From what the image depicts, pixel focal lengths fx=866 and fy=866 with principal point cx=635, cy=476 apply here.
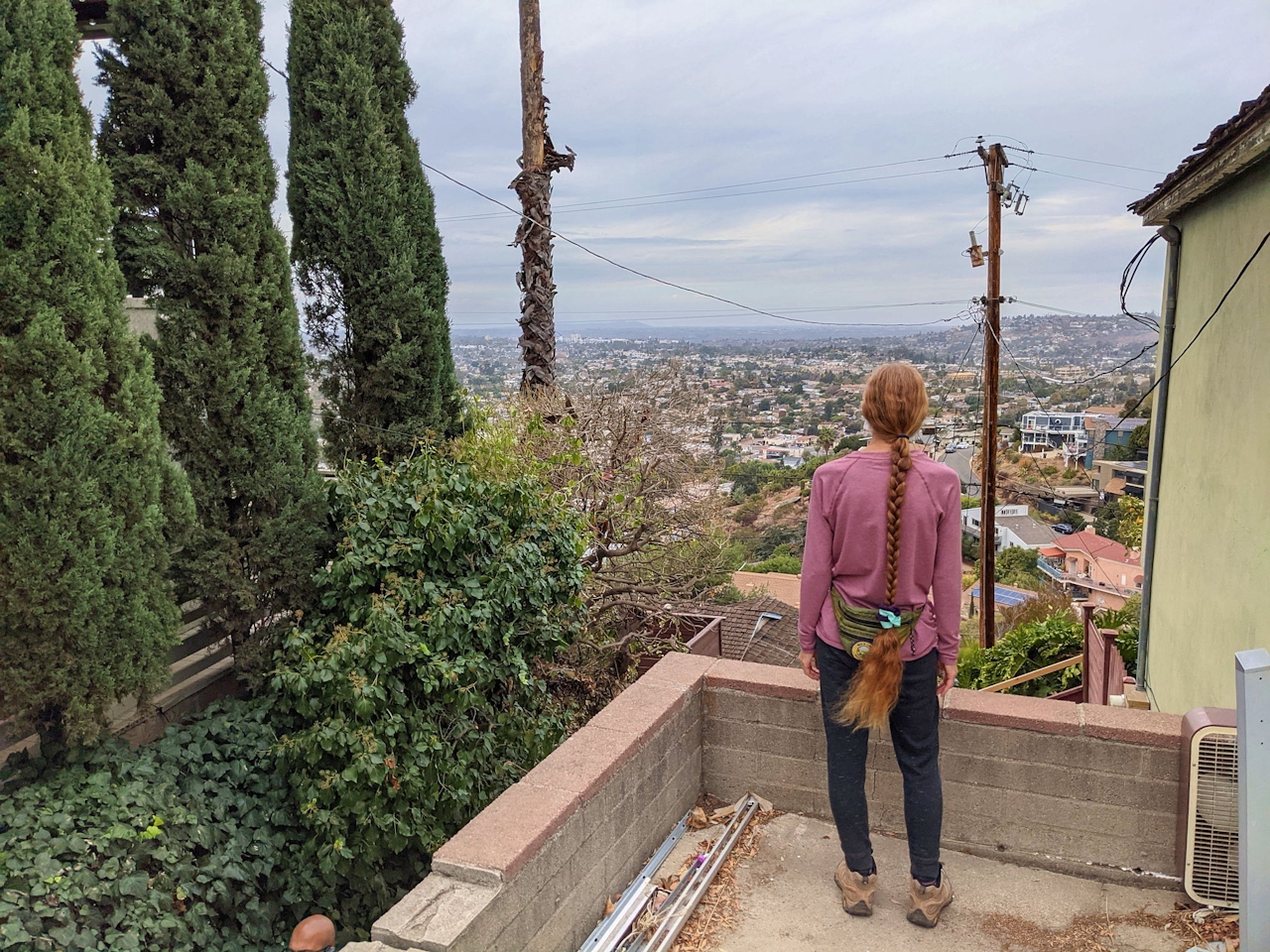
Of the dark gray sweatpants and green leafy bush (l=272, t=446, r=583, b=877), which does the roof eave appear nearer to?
the dark gray sweatpants

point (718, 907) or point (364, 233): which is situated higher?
point (364, 233)

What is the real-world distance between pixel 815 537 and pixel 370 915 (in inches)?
129

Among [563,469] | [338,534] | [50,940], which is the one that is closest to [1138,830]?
[50,940]

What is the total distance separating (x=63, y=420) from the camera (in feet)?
12.3

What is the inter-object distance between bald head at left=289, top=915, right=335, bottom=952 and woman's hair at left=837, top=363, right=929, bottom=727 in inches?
66.3

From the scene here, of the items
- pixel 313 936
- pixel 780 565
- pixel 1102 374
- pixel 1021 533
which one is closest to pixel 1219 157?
pixel 313 936

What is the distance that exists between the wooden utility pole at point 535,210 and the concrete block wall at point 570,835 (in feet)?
24.4


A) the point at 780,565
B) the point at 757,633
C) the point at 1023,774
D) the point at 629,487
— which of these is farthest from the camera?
the point at 780,565

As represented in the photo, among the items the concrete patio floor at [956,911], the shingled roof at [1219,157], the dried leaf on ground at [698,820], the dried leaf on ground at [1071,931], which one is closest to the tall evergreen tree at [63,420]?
the dried leaf on ground at [698,820]

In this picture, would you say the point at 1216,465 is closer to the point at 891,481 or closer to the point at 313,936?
the point at 891,481

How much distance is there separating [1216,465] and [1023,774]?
309 cm

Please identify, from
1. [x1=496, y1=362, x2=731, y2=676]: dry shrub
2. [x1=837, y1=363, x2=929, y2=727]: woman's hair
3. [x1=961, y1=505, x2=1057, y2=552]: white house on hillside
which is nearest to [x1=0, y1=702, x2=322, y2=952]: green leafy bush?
[x1=837, y1=363, x2=929, y2=727]: woman's hair

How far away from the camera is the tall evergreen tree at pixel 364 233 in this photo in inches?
250

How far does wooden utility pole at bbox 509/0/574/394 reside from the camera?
1070 cm
